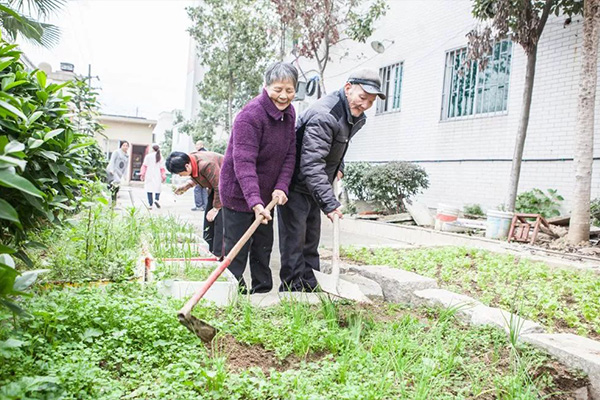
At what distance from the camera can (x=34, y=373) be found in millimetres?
2043

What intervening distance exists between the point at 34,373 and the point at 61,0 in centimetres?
773

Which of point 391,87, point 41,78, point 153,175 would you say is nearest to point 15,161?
point 41,78

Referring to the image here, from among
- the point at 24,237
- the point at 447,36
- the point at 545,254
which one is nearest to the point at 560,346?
the point at 24,237

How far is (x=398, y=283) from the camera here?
4.05 m

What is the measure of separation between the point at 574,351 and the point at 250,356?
5.61 ft

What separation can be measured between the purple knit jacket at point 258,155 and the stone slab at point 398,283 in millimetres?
1174

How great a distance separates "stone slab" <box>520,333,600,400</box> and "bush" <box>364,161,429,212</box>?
7.96 m

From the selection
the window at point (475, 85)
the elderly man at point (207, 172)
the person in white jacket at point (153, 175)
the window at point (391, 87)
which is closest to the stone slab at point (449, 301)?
the elderly man at point (207, 172)

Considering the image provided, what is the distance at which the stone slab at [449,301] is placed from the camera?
3.38 m

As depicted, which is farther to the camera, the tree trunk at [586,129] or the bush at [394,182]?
the bush at [394,182]

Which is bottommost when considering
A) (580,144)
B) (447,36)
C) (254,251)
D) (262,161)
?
(254,251)

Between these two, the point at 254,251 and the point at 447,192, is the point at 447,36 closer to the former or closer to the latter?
the point at 447,192

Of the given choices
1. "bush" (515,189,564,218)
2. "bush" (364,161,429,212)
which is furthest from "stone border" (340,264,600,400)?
"bush" (364,161,429,212)

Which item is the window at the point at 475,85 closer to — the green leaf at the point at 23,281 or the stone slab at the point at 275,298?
the stone slab at the point at 275,298
